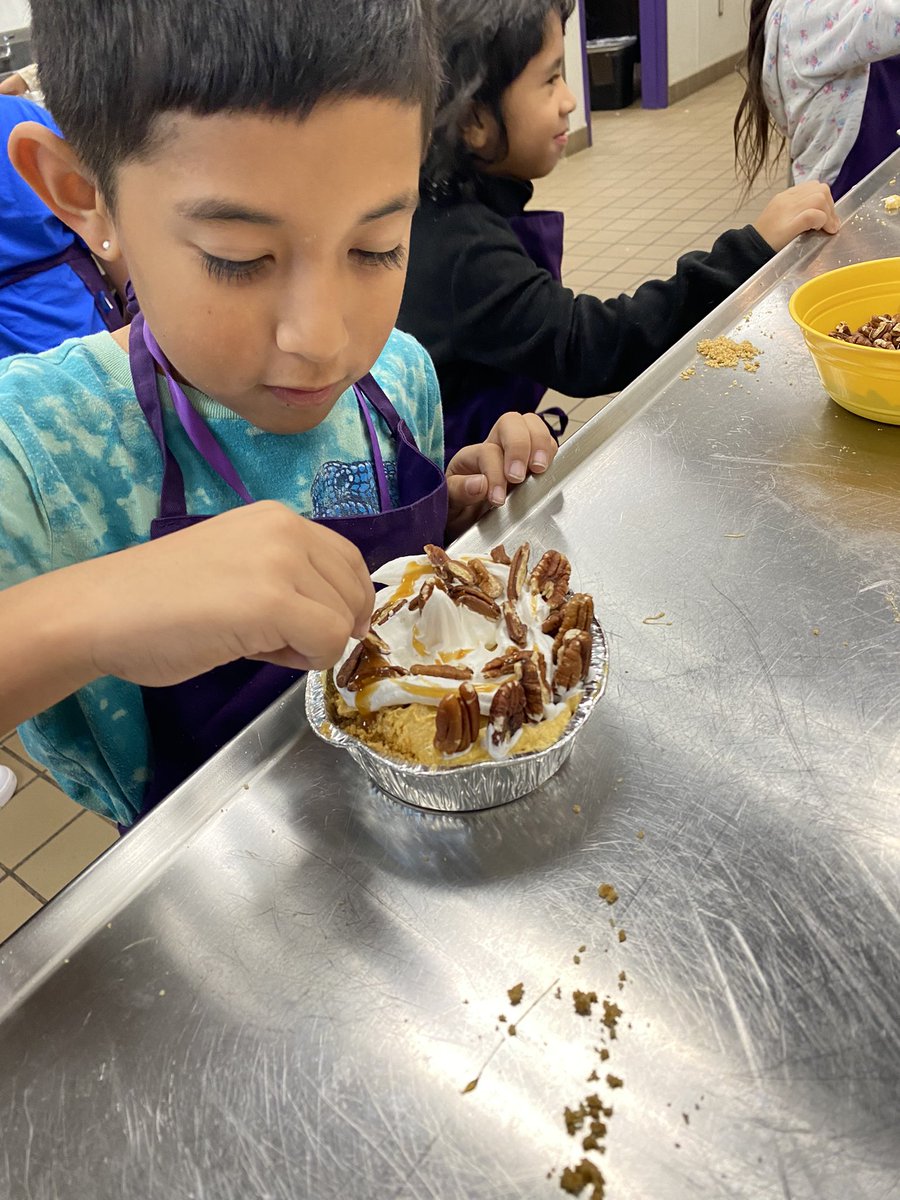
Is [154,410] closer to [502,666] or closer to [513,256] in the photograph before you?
[502,666]

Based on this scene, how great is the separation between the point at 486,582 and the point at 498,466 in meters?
0.33

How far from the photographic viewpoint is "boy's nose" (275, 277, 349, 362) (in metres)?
0.62

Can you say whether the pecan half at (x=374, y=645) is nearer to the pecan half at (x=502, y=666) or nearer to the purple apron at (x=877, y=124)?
the pecan half at (x=502, y=666)

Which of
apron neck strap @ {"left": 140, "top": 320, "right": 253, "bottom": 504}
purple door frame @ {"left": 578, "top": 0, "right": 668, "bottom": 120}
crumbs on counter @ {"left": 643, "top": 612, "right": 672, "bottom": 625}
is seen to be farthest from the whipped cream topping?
purple door frame @ {"left": 578, "top": 0, "right": 668, "bottom": 120}

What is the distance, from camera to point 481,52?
1.31 metres

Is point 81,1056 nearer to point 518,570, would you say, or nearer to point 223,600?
point 223,600

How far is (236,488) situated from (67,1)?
41cm

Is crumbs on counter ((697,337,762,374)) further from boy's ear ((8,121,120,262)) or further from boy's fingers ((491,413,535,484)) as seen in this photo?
boy's ear ((8,121,120,262))

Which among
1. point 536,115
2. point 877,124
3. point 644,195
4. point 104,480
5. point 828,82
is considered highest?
point 536,115

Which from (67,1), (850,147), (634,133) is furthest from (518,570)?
(634,133)

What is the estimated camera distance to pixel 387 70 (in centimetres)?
62

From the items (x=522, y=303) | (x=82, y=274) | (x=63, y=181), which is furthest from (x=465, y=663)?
(x=82, y=274)

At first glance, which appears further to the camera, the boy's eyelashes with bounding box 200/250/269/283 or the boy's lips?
the boy's lips

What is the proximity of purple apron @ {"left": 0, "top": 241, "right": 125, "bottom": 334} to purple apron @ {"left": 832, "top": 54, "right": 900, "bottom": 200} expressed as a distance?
5.81 feet
